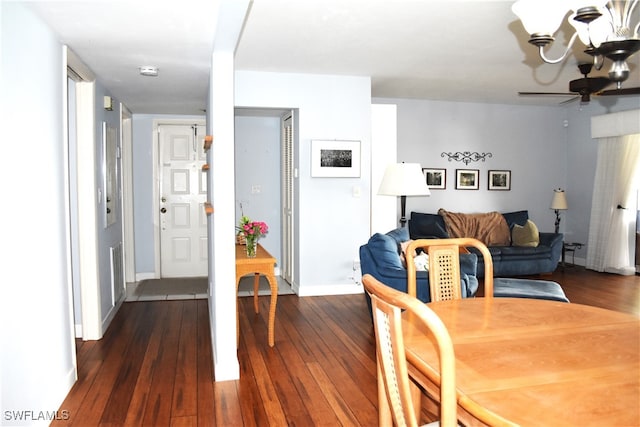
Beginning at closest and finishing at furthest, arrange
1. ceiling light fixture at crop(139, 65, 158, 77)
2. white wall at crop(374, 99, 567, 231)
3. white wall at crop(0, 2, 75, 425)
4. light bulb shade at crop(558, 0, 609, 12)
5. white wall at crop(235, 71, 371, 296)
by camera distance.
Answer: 1. light bulb shade at crop(558, 0, 609, 12)
2. white wall at crop(0, 2, 75, 425)
3. ceiling light fixture at crop(139, 65, 158, 77)
4. white wall at crop(235, 71, 371, 296)
5. white wall at crop(374, 99, 567, 231)

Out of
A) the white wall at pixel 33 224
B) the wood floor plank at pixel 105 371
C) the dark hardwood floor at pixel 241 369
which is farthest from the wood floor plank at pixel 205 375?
the white wall at pixel 33 224

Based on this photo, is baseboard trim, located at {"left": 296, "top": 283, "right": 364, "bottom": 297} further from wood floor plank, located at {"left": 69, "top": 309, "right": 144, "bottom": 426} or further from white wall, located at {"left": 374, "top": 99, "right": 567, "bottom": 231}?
white wall, located at {"left": 374, "top": 99, "right": 567, "bottom": 231}

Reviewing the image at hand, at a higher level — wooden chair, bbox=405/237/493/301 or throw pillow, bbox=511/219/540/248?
wooden chair, bbox=405/237/493/301

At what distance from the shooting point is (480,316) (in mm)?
2006

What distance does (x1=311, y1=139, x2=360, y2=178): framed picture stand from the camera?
5.46m

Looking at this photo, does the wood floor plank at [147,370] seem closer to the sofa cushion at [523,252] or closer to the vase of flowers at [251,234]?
the vase of flowers at [251,234]

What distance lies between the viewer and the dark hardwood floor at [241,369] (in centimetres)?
271

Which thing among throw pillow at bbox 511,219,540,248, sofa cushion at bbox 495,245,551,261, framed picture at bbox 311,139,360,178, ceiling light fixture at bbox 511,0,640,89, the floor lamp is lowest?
sofa cushion at bbox 495,245,551,261

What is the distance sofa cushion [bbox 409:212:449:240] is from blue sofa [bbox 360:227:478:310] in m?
2.43

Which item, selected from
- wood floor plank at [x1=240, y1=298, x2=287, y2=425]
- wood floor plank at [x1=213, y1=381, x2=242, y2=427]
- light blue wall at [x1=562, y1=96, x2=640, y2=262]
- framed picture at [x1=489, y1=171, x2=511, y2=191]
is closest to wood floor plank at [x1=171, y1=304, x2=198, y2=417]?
wood floor plank at [x1=213, y1=381, x2=242, y2=427]

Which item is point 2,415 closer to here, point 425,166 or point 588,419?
point 588,419

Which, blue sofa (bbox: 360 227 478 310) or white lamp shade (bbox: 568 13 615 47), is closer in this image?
white lamp shade (bbox: 568 13 615 47)

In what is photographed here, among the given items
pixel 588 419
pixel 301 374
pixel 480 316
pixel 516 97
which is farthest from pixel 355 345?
pixel 516 97

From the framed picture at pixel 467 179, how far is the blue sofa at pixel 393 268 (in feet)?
11.1
